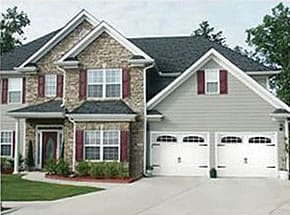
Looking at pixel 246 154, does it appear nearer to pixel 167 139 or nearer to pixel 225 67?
pixel 167 139

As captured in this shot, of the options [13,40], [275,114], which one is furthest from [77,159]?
[13,40]

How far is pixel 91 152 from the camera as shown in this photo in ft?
79.8

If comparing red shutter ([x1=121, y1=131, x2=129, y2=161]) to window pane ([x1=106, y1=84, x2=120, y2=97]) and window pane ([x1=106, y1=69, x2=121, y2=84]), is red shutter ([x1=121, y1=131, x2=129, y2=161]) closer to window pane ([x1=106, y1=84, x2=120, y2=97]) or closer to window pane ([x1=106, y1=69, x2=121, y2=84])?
window pane ([x1=106, y1=84, x2=120, y2=97])

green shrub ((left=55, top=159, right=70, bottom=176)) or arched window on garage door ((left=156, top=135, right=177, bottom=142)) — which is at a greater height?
arched window on garage door ((left=156, top=135, right=177, bottom=142))

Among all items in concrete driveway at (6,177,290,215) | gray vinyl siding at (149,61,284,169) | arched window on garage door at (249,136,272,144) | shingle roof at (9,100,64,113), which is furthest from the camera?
shingle roof at (9,100,64,113)

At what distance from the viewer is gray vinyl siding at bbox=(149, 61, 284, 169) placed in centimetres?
2445

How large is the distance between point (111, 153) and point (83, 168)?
1.42 meters

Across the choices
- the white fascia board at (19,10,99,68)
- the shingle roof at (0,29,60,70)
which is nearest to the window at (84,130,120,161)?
the white fascia board at (19,10,99,68)

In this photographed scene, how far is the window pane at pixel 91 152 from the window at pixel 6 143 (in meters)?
5.71

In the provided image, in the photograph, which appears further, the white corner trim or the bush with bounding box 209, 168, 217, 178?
the white corner trim

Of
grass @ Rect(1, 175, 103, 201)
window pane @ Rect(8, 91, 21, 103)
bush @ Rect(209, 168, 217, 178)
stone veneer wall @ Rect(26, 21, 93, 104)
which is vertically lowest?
grass @ Rect(1, 175, 103, 201)

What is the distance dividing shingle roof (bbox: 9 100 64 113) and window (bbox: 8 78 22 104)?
1983 millimetres

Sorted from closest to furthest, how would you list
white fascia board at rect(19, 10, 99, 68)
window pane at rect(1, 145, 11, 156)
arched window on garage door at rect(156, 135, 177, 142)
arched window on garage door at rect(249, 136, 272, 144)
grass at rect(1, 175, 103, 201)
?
grass at rect(1, 175, 103, 201), arched window on garage door at rect(249, 136, 272, 144), arched window on garage door at rect(156, 135, 177, 142), white fascia board at rect(19, 10, 99, 68), window pane at rect(1, 145, 11, 156)

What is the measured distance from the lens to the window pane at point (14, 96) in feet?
93.7
